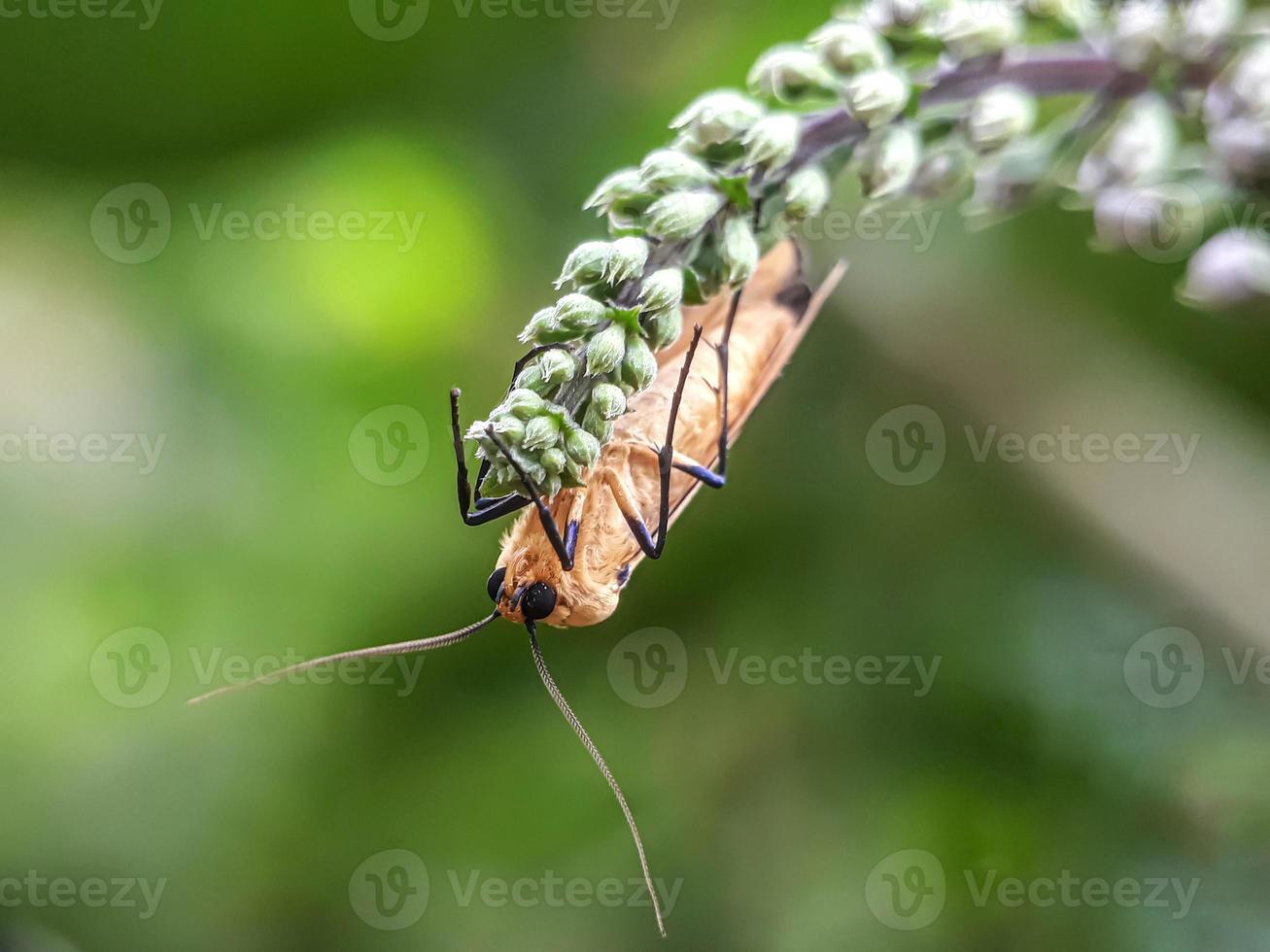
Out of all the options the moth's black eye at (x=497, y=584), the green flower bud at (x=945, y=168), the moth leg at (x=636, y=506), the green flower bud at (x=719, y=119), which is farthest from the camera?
the moth's black eye at (x=497, y=584)

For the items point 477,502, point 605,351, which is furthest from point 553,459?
point 477,502

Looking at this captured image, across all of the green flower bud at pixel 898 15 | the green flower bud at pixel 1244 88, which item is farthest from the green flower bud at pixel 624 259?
the green flower bud at pixel 1244 88

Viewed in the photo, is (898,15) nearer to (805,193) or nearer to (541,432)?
(805,193)

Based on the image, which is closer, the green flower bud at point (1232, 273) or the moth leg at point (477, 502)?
the green flower bud at point (1232, 273)

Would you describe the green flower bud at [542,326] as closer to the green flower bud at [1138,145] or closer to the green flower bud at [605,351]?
the green flower bud at [605,351]

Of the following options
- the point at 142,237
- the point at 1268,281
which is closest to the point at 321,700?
the point at 142,237

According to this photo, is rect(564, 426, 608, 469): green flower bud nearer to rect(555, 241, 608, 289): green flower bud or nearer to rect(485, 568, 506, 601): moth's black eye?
rect(555, 241, 608, 289): green flower bud
